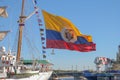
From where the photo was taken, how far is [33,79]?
243 feet

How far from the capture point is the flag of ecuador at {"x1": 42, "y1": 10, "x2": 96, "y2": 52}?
55031 mm

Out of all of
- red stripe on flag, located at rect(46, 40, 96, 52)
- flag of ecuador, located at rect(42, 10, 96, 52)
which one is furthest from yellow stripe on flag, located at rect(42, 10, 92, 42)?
red stripe on flag, located at rect(46, 40, 96, 52)

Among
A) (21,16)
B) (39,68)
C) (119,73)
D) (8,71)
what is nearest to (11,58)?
(8,71)

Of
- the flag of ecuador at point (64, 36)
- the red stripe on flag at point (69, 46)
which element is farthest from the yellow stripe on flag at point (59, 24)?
the red stripe on flag at point (69, 46)

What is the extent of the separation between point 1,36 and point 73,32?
23572mm

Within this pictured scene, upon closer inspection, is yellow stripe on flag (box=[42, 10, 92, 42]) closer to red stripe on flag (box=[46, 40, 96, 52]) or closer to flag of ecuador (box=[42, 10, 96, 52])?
flag of ecuador (box=[42, 10, 96, 52])

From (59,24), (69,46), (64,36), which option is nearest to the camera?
(69,46)

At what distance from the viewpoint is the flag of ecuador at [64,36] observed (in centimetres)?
5503

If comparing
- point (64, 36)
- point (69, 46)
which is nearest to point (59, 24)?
point (64, 36)

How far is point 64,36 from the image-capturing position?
56.0 metres

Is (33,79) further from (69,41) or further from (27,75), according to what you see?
(69,41)

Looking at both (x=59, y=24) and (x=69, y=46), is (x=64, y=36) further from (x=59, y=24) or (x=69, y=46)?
(x=59, y=24)

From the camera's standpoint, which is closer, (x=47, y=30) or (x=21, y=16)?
(x=47, y=30)

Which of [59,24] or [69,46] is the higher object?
[59,24]
